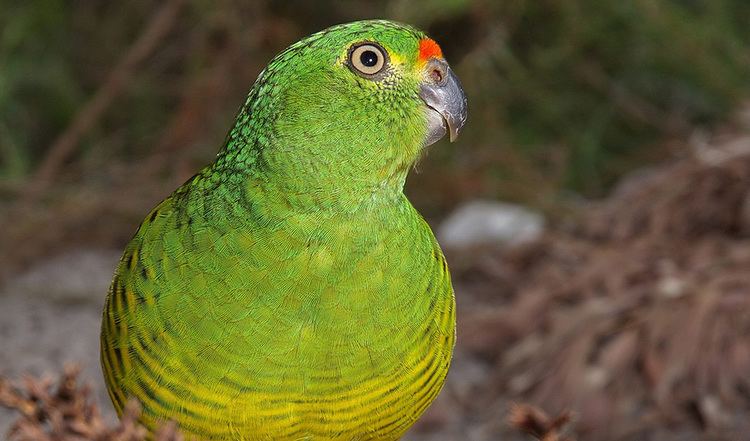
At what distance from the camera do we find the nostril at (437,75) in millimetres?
1777

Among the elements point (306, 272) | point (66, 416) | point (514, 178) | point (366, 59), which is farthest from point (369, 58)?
point (514, 178)

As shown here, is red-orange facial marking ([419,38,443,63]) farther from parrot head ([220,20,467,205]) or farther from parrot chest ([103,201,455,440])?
parrot chest ([103,201,455,440])

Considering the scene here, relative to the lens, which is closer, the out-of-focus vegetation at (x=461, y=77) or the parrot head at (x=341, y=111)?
the parrot head at (x=341, y=111)

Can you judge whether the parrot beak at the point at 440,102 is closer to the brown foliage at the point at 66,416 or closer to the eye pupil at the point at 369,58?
the eye pupil at the point at 369,58

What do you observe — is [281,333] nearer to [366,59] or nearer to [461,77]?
[366,59]

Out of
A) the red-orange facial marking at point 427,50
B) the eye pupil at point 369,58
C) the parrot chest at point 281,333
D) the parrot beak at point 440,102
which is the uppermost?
the eye pupil at point 369,58

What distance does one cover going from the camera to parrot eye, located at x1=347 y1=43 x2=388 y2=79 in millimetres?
1703

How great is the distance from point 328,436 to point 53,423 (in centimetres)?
69

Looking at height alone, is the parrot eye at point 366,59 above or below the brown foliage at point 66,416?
above

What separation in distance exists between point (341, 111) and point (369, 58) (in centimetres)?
10

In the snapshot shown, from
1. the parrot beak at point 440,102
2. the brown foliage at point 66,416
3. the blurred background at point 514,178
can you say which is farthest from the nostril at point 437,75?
the blurred background at point 514,178

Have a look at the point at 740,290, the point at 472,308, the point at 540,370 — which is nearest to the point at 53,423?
the point at 540,370

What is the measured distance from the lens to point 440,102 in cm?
177

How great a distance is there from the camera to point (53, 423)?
1.09 metres
